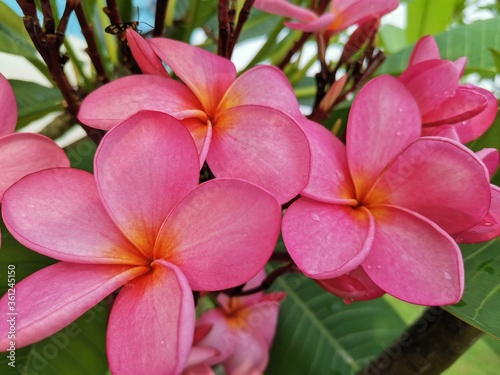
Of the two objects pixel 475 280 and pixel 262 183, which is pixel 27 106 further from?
pixel 475 280

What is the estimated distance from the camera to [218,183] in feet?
1.09

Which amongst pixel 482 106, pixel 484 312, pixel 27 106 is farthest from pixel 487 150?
pixel 27 106

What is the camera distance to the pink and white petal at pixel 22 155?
1.28 feet

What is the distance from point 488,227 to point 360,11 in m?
0.25

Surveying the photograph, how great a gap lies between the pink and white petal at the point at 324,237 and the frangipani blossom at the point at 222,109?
25 millimetres

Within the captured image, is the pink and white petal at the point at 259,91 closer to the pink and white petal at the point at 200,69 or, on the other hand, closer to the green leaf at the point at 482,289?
the pink and white petal at the point at 200,69

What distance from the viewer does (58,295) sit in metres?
0.33

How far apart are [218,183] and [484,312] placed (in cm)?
27

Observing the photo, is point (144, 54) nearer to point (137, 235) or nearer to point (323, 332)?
point (137, 235)

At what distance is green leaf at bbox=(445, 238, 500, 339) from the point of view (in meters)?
0.42

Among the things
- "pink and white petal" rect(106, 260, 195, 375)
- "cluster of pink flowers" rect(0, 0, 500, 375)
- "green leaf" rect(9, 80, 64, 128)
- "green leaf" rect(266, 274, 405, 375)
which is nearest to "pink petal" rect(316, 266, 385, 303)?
"cluster of pink flowers" rect(0, 0, 500, 375)

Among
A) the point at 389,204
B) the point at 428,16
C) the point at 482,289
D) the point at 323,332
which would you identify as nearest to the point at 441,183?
the point at 389,204

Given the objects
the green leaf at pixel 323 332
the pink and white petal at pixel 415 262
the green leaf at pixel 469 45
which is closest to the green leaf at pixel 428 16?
the green leaf at pixel 469 45

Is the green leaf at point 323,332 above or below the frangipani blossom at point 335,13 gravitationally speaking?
below
